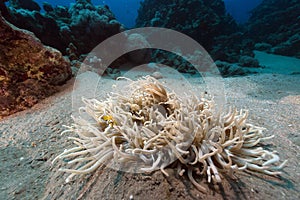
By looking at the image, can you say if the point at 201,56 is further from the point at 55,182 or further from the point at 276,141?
the point at 55,182

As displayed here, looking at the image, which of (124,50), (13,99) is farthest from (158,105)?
(124,50)

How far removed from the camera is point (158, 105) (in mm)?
1798

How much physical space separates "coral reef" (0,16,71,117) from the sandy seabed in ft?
0.70

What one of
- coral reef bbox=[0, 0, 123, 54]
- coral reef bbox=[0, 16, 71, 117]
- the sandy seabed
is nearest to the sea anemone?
the sandy seabed

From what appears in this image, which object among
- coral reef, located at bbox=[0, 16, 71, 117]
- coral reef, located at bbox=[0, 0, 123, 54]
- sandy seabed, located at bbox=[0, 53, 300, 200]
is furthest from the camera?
coral reef, located at bbox=[0, 0, 123, 54]

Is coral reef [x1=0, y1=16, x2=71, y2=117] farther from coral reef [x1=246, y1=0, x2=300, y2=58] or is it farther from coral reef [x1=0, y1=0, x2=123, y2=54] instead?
coral reef [x1=246, y1=0, x2=300, y2=58]

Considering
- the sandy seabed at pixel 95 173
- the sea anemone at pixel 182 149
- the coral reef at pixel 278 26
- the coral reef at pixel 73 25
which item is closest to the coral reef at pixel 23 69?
the sandy seabed at pixel 95 173

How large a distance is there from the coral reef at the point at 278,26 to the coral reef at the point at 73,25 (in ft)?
32.2

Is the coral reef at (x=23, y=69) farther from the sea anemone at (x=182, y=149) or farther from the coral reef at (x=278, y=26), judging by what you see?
the coral reef at (x=278, y=26)

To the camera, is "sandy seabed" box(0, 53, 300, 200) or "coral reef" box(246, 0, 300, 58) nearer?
"sandy seabed" box(0, 53, 300, 200)

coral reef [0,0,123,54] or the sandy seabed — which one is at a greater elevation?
coral reef [0,0,123,54]

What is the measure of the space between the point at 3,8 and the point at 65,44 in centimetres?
269

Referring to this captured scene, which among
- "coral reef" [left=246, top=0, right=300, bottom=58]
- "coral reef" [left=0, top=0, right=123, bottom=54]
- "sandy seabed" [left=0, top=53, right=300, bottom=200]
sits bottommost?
"sandy seabed" [left=0, top=53, right=300, bottom=200]

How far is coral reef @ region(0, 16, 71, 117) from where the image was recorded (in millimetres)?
2910
